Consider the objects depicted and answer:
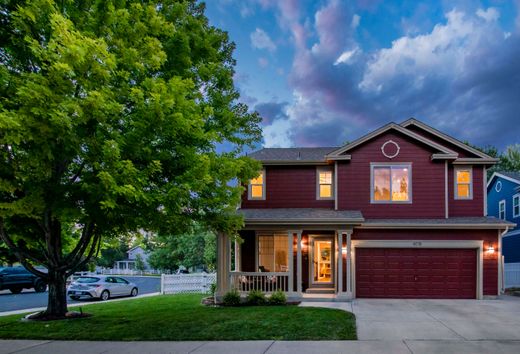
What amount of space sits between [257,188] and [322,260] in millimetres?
4224

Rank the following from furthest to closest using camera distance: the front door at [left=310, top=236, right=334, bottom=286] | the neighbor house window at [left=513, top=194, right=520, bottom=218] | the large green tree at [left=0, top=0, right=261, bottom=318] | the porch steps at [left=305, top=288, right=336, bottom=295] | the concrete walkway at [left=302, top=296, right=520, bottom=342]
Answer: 1. the neighbor house window at [left=513, top=194, right=520, bottom=218]
2. the front door at [left=310, top=236, right=334, bottom=286]
3. the porch steps at [left=305, top=288, right=336, bottom=295]
4. the concrete walkway at [left=302, top=296, right=520, bottom=342]
5. the large green tree at [left=0, top=0, right=261, bottom=318]

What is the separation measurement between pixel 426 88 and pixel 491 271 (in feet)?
156

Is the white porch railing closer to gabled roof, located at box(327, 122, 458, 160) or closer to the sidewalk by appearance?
gabled roof, located at box(327, 122, 458, 160)

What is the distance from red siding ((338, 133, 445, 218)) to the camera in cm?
1706

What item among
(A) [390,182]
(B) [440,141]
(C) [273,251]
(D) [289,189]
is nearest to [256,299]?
(C) [273,251]

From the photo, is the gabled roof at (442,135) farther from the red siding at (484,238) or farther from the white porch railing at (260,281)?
the white porch railing at (260,281)

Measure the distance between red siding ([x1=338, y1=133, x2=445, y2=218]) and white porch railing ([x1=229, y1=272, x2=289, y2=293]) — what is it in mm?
4024

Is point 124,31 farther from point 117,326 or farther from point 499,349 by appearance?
point 499,349

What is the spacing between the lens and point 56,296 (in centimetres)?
1227

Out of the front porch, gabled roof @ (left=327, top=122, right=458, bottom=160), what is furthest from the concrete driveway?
gabled roof @ (left=327, top=122, right=458, bottom=160)

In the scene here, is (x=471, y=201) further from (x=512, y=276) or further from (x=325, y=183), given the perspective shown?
(x=512, y=276)

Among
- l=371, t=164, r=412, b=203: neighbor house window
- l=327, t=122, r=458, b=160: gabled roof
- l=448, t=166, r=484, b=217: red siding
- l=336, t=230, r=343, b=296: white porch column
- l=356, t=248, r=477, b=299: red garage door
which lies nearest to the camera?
l=336, t=230, r=343, b=296: white porch column

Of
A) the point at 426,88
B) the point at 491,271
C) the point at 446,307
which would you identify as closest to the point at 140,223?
the point at 446,307

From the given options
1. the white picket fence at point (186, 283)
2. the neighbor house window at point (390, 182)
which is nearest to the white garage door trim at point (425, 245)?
the neighbor house window at point (390, 182)
